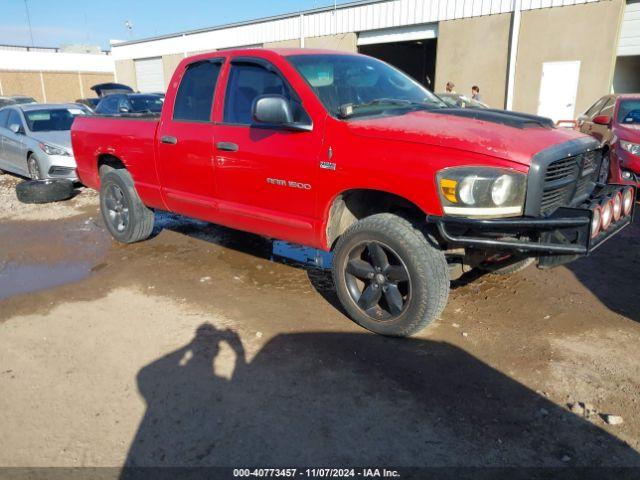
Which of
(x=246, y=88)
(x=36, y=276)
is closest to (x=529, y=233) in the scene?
(x=246, y=88)

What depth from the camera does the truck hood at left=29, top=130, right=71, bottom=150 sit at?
9.24m

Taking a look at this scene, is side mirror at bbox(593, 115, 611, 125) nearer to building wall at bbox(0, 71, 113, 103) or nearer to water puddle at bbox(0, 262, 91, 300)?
water puddle at bbox(0, 262, 91, 300)

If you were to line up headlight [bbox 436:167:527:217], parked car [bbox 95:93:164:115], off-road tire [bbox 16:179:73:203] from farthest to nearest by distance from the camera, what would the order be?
parked car [bbox 95:93:164:115] < off-road tire [bbox 16:179:73:203] < headlight [bbox 436:167:527:217]

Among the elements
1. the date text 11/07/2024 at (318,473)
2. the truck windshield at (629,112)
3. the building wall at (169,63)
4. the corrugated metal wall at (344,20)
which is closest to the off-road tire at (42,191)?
the date text 11/07/2024 at (318,473)

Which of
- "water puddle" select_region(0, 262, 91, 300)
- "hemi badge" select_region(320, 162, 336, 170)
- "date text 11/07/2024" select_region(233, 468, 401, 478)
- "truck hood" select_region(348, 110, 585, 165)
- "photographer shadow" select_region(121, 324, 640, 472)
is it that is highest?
"truck hood" select_region(348, 110, 585, 165)

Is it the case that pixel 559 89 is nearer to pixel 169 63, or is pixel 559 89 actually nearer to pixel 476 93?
pixel 476 93

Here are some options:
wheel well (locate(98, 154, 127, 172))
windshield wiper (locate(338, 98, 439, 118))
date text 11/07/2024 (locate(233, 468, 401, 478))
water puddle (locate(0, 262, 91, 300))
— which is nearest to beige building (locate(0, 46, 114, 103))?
wheel well (locate(98, 154, 127, 172))

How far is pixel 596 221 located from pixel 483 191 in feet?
2.82

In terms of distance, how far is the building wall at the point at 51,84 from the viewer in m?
37.8

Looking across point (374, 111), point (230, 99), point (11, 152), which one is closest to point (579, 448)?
point (374, 111)

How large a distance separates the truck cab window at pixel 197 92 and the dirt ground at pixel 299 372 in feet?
5.17

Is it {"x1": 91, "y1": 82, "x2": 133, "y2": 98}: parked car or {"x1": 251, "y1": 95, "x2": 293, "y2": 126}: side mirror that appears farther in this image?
{"x1": 91, "y1": 82, "x2": 133, "y2": 98}: parked car

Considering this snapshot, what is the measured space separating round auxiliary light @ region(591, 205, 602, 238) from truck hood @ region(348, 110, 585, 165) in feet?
1.65

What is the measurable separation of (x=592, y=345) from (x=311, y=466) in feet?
7.51
